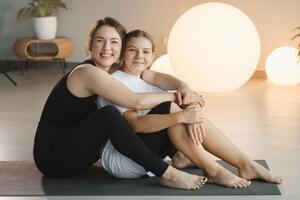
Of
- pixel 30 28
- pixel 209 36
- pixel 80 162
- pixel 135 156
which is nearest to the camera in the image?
pixel 135 156

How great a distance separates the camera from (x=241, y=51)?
15.8 feet

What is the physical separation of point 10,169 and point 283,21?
386 cm

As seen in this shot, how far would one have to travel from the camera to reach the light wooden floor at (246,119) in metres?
3.16

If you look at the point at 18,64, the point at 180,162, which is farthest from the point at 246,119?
the point at 18,64

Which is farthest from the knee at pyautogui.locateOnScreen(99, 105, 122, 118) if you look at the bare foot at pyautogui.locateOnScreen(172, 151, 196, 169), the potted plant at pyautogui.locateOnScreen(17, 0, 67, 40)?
the potted plant at pyautogui.locateOnScreen(17, 0, 67, 40)

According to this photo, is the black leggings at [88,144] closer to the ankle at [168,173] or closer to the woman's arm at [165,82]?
the ankle at [168,173]

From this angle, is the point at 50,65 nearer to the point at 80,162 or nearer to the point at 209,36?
the point at 209,36

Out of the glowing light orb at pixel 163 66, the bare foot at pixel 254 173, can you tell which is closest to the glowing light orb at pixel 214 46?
the glowing light orb at pixel 163 66

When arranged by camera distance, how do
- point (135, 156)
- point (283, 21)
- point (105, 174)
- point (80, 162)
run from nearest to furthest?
point (135, 156) < point (80, 162) < point (105, 174) < point (283, 21)

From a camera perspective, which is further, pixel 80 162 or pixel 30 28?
pixel 30 28

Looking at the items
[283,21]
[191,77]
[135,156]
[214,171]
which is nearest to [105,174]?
[135,156]

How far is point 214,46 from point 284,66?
96cm

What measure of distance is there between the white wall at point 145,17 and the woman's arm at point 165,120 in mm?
3616

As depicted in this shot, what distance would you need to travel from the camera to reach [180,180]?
2545mm
